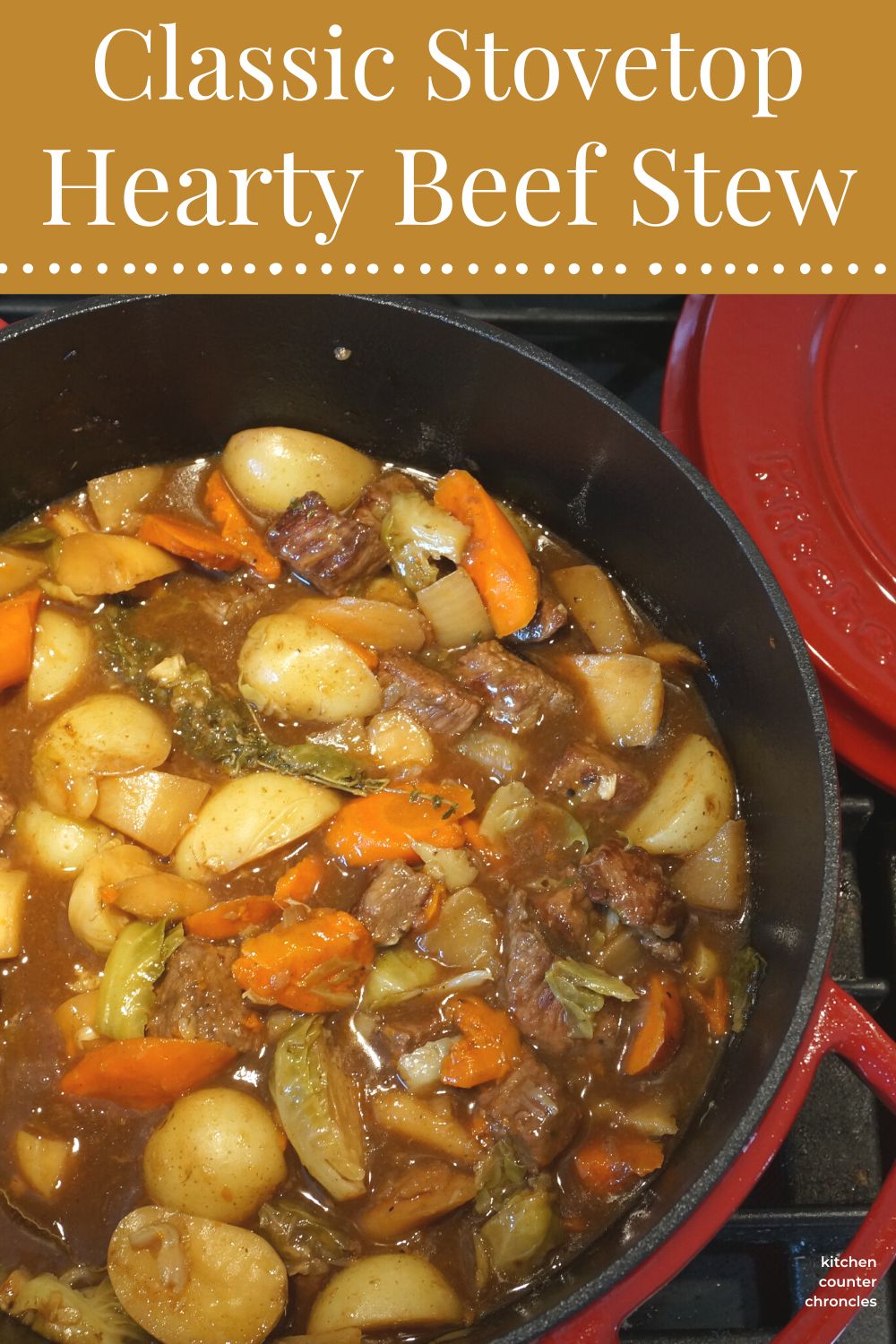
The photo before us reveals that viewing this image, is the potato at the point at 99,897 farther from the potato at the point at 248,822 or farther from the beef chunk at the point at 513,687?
the beef chunk at the point at 513,687

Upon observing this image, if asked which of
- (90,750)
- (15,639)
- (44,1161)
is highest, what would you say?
(15,639)

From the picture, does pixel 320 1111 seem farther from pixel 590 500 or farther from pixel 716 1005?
pixel 590 500

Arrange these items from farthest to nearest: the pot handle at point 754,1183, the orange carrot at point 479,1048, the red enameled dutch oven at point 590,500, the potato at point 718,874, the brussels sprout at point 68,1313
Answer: the potato at point 718,874
the orange carrot at point 479,1048
the brussels sprout at point 68,1313
the red enameled dutch oven at point 590,500
the pot handle at point 754,1183

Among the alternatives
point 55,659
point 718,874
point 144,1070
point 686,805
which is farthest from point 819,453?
point 144,1070

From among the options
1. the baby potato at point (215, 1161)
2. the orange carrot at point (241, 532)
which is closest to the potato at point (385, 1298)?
the baby potato at point (215, 1161)

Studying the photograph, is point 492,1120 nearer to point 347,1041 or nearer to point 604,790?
point 347,1041

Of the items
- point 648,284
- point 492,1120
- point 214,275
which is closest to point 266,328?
point 214,275

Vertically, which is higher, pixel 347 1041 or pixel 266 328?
pixel 266 328
